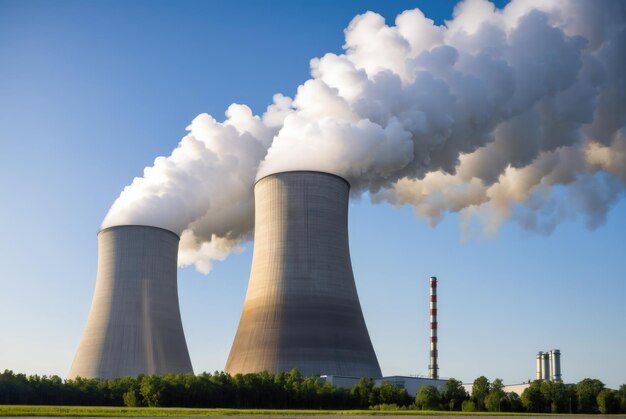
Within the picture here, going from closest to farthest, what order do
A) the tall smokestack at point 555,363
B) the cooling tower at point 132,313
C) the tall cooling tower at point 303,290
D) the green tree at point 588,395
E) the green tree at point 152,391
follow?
1. the green tree at point 152,391
2. the tall cooling tower at point 303,290
3. the green tree at point 588,395
4. the cooling tower at point 132,313
5. the tall smokestack at point 555,363

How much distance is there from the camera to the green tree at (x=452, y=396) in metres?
25.0

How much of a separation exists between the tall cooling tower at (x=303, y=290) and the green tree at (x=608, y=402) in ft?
23.4

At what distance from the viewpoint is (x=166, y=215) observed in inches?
1113

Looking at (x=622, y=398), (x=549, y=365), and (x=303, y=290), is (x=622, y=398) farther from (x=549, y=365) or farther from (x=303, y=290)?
(x=549, y=365)

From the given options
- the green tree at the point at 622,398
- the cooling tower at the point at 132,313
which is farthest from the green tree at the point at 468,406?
the cooling tower at the point at 132,313

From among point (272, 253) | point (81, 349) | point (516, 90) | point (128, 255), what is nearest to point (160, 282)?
point (128, 255)

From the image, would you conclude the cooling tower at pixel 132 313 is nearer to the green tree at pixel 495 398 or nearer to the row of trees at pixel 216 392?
the row of trees at pixel 216 392

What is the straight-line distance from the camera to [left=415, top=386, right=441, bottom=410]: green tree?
24516mm

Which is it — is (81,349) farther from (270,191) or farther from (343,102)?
(343,102)

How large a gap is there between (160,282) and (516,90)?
44.4 ft

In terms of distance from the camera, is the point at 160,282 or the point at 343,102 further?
the point at 160,282

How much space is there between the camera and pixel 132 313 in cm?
2634

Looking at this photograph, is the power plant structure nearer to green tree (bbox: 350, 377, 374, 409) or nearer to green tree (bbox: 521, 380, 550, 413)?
green tree (bbox: 521, 380, 550, 413)

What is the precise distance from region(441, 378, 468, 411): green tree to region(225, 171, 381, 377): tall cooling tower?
2652 millimetres
